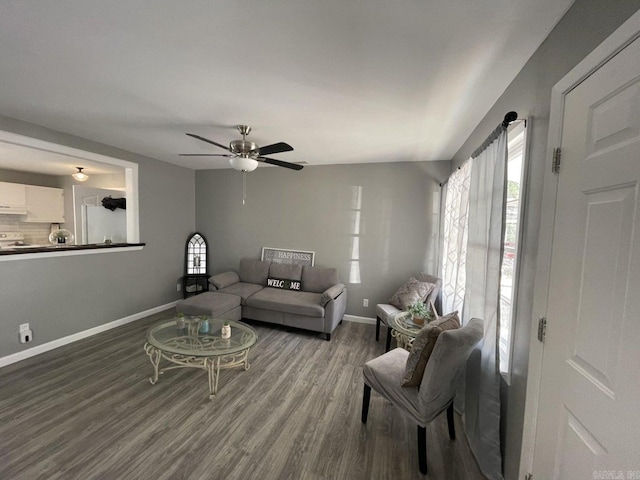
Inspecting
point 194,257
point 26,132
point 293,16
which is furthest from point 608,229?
point 194,257

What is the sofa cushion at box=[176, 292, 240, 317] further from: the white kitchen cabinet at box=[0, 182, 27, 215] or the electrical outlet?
the white kitchen cabinet at box=[0, 182, 27, 215]

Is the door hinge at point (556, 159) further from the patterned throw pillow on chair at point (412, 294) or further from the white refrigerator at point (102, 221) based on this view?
the white refrigerator at point (102, 221)

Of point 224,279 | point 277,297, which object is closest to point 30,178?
point 224,279

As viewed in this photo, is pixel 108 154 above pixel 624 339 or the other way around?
above

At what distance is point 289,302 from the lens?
3.43 metres

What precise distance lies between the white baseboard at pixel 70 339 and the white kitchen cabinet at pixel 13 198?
334 cm

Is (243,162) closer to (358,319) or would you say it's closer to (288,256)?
(288,256)

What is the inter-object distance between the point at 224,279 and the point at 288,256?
110 centimetres

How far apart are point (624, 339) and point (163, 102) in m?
2.96

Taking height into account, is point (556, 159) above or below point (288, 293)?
above

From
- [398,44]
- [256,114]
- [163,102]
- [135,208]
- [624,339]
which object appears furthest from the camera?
[135,208]

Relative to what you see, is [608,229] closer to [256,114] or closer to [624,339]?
[624,339]

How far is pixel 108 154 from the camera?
11.0 feet

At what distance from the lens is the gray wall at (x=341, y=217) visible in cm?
375
